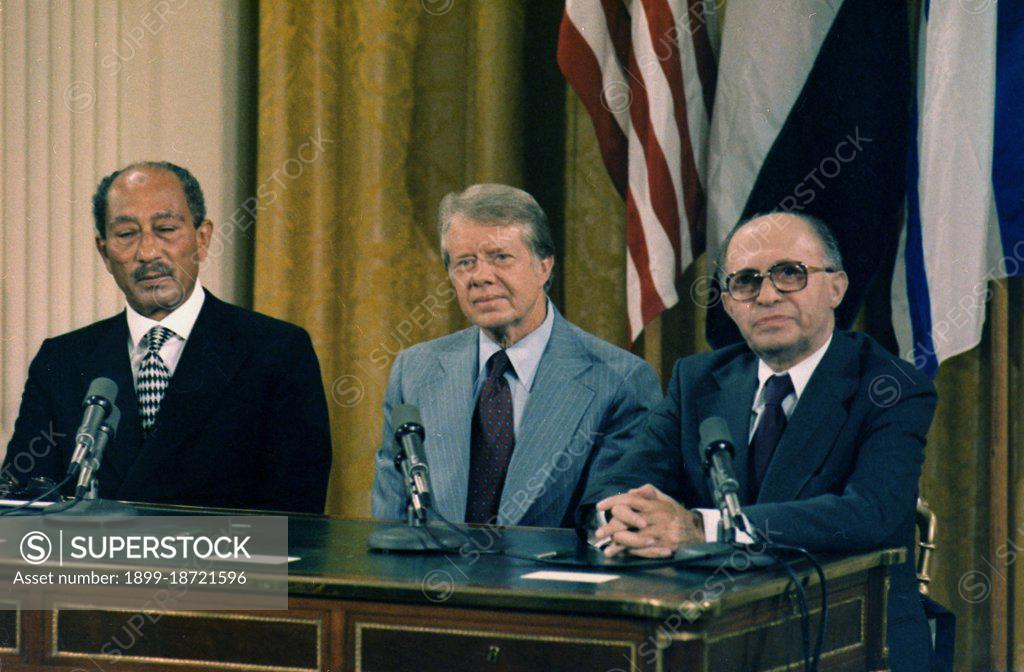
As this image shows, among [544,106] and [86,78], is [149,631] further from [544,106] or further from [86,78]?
[86,78]

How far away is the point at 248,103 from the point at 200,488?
7.34 ft

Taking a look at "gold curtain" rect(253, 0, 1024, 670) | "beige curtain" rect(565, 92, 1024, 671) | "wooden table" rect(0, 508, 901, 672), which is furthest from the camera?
"gold curtain" rect(253, 0, 1024, 670)

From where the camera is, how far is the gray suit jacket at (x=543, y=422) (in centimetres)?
331

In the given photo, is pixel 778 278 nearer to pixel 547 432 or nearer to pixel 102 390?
pixel 547 432

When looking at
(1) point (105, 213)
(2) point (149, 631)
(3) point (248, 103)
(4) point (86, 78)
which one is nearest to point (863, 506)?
(2) point (149, 631)

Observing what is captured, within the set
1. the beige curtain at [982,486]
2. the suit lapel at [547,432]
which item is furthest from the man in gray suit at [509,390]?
the beige curtain at [982,486]

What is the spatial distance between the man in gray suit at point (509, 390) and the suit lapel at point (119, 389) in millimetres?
731

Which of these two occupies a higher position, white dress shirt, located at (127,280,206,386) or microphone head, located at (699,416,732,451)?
white dress shirt, located at (127,280,206,386)

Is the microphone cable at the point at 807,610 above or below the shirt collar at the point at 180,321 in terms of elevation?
below

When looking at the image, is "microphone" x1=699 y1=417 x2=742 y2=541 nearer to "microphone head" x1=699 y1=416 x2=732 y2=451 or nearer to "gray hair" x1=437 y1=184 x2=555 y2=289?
"microphone head" x1=699 y1=416 x2=732 y2=451

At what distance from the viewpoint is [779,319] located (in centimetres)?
302

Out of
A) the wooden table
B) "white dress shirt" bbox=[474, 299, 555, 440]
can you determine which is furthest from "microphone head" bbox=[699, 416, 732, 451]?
"white dress shirt" bbox=[474, 299, 555, 440]

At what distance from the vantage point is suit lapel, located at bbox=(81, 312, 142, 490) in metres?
3.66

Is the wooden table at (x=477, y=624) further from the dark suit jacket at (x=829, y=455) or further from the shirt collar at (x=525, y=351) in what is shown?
the shirt collar at (x=525, y=351)
